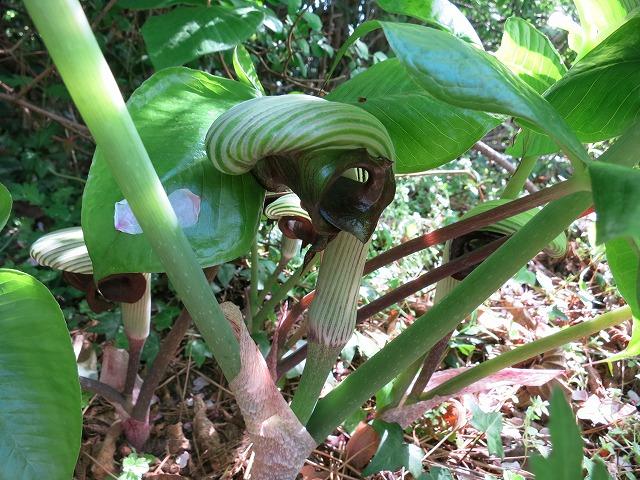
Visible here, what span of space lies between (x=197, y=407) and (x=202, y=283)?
0.59m

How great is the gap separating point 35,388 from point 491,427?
0.59 meters

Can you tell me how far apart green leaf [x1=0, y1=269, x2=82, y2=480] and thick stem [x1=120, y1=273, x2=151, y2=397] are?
0.22 meters

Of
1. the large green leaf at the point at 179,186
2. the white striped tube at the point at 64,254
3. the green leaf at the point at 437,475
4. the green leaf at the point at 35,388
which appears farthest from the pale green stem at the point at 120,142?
the green leaf at the point at 437,475

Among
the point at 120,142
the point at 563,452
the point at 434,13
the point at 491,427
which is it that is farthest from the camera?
the point at 491,427

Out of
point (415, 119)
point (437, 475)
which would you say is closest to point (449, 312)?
point (415, 119)

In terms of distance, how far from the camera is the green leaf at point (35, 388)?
0.44 meters

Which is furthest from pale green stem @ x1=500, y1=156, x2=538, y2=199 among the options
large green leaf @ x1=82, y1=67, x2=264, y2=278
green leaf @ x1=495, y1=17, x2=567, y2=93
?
large green leaf @ x1=82, y1=67, x2=264, y2=278

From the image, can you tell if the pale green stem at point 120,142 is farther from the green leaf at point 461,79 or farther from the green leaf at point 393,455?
the green leaf at point 393,455

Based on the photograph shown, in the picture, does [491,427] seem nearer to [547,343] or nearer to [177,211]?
[547,343]

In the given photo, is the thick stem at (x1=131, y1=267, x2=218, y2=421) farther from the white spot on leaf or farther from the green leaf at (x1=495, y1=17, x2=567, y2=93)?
the green leaf at (x1=495, y1=17, x2=567, y2=93)

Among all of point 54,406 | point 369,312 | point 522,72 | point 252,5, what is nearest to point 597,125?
point 522,72

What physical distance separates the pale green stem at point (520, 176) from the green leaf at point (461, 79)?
459 mm

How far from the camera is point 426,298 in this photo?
121cm

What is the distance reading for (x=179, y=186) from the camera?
46 centimetres
